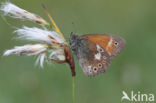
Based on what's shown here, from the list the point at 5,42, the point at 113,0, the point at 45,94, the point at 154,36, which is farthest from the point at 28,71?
the point at 113,0

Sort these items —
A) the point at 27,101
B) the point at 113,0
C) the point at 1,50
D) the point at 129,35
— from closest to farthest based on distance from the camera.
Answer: the point at 27,101 < the point at 1,50 < the point at 129,35 < the point at 113,0

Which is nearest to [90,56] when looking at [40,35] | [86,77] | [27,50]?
[40,35]

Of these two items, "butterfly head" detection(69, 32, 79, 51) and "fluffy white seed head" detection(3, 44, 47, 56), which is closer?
"fluffy white seed head" detection(3, 44, 47, 56)

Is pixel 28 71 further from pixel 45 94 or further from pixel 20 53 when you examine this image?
pixel 20 53

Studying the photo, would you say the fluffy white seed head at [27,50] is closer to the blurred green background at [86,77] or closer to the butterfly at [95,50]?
the butterfly at [95,50]

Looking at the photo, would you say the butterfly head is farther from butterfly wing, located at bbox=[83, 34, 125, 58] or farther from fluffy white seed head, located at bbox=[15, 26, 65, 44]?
fluffy white seed head, located at bbox=[15, 26, 65, 44]

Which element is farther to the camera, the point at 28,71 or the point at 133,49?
the point at 133,49

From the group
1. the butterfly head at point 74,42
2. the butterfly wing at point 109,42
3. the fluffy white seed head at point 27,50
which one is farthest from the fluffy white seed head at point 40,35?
the butterfly wing at point 109,42

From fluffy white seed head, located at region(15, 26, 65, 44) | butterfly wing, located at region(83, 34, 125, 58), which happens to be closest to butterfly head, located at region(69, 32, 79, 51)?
butterfly wing, located at region(83, 34, 125, 58)
